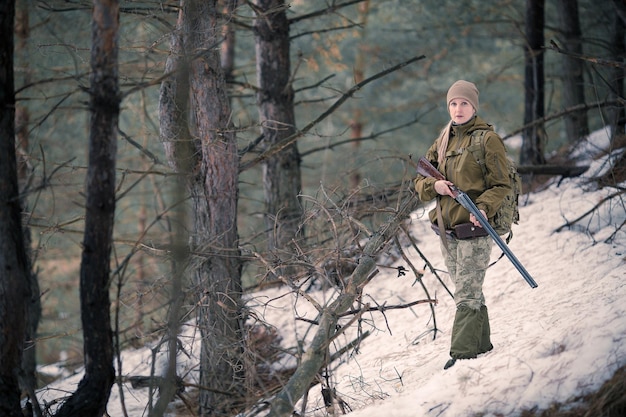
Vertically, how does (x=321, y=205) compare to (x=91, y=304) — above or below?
above

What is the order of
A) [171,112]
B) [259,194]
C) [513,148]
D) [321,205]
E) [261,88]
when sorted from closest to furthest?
[321,205] → [171,112] → [261,88] → [513,148] → [259,194]

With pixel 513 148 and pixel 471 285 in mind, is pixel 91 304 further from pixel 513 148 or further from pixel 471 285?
pixel 513 148

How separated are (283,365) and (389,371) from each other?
185cm

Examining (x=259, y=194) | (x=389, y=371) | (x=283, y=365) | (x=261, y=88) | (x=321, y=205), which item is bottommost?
(x=389, y=371)

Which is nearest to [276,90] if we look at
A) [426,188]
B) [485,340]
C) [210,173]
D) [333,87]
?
[333,87]

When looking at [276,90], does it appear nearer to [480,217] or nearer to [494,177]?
[494,177]

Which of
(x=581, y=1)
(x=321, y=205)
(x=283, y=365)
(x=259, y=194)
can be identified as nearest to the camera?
(x=321, y=205)

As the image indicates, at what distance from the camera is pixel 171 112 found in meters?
5.76

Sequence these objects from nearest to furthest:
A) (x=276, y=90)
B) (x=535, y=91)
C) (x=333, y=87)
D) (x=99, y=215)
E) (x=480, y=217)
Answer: (x=99, y=215) → (x=480, y=217) → (x=276, y=90) → (x=333, y=87) → (x=535, y=91)

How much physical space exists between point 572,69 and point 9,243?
9.27m

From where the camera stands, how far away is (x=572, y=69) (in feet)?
35.8

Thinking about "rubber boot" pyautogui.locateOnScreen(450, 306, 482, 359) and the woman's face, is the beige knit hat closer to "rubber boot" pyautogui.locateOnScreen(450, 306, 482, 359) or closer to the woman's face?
the woman's face

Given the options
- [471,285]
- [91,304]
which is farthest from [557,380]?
[91,304]

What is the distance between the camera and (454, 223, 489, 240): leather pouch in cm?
464
